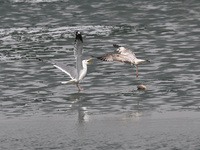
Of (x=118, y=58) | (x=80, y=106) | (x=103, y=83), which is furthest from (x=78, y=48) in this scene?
(x=103, y=83)

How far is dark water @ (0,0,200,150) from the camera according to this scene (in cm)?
1758

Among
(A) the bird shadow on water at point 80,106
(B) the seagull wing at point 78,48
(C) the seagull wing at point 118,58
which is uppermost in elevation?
(B) the seagull wing at point 78,48

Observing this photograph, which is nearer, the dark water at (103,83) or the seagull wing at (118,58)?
the dark water at (103,83)

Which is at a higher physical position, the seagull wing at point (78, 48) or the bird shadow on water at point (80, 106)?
the seagull wing at point (78, 48)

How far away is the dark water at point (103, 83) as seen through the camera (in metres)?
17.6

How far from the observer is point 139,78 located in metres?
26.1

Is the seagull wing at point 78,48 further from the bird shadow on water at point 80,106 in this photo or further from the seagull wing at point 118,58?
the seagull wing at point 118,58

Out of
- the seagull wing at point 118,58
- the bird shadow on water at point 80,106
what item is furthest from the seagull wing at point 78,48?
the seagull wing at point 118,58

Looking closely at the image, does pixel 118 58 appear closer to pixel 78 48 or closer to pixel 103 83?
pixel 103 83

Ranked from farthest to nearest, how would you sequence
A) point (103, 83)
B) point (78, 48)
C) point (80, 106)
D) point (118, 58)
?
1. point (103, 83)
2. point (118, 58)
3. point (78, 48)
4. point (80, 106)

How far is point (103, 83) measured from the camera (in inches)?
1000

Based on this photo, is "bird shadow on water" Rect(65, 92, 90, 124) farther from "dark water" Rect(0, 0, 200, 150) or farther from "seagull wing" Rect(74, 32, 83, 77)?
"seagull wing" Rect(74, 32, 83, 77)

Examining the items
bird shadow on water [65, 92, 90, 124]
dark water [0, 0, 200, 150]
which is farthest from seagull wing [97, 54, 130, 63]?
bird shadow on water [65, 92, 90, 124]

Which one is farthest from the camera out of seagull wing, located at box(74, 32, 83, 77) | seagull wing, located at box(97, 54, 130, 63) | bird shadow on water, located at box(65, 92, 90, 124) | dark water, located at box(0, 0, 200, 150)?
seagull wing, located at box(97, 54, 130, 63)
